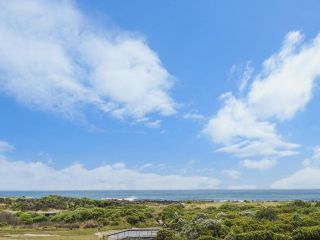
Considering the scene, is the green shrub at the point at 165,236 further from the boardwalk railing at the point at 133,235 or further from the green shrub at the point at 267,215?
the green shrub at the point at 267,215

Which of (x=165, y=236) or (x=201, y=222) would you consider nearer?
(x=165, y=236)

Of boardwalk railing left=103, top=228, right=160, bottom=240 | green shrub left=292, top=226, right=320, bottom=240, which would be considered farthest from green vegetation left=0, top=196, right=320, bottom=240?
boardwalk railing left=103, top=228, right=160, bottom=240

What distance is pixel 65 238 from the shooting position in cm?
3825

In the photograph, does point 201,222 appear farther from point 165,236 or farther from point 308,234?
point 308,234

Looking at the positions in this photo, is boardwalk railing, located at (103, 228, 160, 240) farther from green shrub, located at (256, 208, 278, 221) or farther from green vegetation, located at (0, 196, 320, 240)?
green shrub, located at (256, 208, 278, 221)

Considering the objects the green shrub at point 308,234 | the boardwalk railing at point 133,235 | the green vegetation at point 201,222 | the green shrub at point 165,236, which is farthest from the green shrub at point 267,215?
the green shrub at point 165,236

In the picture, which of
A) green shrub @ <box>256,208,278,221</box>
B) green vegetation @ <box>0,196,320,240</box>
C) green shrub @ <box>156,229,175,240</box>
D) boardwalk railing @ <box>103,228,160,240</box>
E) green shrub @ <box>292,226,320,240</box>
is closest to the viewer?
green shrub @ <box>292,226,320,240</box>

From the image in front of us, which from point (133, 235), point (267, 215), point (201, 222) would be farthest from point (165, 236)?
point (267, 215)

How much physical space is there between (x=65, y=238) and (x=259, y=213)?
1887 centimetres

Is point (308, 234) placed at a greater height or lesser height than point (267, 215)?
lesser

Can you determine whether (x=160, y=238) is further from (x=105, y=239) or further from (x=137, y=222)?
(x=137, y=222)

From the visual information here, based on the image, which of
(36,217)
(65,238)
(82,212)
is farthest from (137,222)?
(65,238)

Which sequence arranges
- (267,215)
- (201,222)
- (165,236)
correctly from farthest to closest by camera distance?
(267,215)
(201,222)
(165,236)

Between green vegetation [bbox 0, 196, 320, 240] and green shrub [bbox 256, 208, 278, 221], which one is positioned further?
green shrub [bbox 256, 208, 278, 221]
